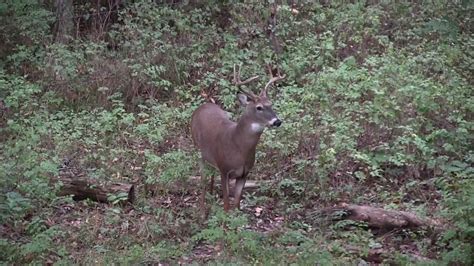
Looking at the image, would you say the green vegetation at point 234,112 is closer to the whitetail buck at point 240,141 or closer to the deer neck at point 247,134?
the whitetail buck at point 240,141

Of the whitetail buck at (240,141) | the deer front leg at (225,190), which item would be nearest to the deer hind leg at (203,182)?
the whitetail buck at (240,141)

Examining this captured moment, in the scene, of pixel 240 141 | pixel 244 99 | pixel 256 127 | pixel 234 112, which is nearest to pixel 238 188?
pixel 240 141

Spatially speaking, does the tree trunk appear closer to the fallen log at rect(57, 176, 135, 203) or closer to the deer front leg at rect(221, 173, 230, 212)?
the fallen log at rect(57, 176, 135, 203)

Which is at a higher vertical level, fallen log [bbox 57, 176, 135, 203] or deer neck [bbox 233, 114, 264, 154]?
deer neck [bbox 233, 114, 264, 154]

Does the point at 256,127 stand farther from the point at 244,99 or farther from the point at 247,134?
the point at 244,99

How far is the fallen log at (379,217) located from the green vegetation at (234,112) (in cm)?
10

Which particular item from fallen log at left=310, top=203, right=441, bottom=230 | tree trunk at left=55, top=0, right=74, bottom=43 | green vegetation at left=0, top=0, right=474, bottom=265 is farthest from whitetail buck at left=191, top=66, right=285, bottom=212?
tree trunk at left=55, top=0, right=74, bottom=43

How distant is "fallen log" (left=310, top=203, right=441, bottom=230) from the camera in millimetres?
7676

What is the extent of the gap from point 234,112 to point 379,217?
4119 millimetres

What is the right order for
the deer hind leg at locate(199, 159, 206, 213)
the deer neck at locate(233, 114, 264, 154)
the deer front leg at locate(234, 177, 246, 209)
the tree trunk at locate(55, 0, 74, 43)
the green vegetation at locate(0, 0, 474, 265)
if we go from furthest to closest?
1. the tree trunk at locate(55, 0, 74, 43)
2. the deer hind leg at locate(199, 159, 206, 213)
3. the deer neck at locate(233, 114, 264, 154)
4. the deer front leg at locate(234, 177, 246, 209)
5. the green vegetation at locate(0, 0, 474, 265)

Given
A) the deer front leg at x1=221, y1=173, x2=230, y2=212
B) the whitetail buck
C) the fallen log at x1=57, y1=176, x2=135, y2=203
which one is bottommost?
the fallen log at x1=57, y1=176, x2=135, y2=203

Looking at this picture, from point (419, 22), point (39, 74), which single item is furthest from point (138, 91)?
point (419, 22)

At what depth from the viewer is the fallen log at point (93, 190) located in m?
8.63

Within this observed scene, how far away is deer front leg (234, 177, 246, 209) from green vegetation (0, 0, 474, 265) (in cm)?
18
